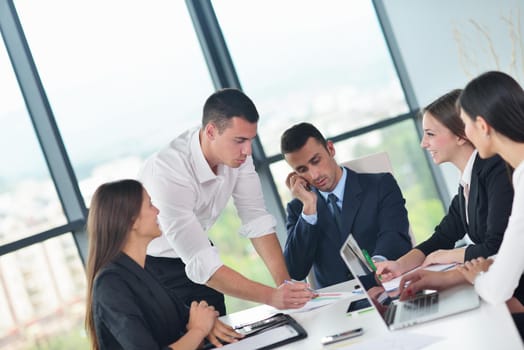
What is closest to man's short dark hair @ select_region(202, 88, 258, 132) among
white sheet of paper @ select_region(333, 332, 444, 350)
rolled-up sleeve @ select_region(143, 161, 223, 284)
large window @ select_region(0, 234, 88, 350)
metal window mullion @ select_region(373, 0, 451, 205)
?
rolled-up sleeve @ select_region(143, 161, 223, 284)

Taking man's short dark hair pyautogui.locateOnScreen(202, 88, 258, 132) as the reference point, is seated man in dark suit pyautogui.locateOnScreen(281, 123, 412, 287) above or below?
below

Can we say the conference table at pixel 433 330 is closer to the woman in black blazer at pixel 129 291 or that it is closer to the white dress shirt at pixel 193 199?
the woman in black blazer at pixel 129 291

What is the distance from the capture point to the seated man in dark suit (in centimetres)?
338

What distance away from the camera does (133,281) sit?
2.42 metres

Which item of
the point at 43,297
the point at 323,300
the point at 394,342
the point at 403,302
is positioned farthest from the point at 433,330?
the point at 43,297

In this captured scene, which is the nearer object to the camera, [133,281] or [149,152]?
[133,281]

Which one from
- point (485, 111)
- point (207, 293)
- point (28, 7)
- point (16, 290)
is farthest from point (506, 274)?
point (28, 7)

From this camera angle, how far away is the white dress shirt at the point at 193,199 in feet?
9.41

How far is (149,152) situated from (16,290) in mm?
1211

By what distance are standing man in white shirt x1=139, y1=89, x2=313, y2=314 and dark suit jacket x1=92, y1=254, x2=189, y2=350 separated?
32cm

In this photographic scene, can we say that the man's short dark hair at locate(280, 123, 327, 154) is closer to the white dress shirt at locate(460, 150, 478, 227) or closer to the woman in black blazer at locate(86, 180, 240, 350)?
the white dress shirt at locate(460, 150, 478, 227)

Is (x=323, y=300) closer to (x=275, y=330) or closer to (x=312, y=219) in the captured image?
(x=275, y=330)

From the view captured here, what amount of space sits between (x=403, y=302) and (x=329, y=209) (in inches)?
49.7

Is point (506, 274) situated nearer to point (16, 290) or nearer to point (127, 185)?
point (127, 185)
